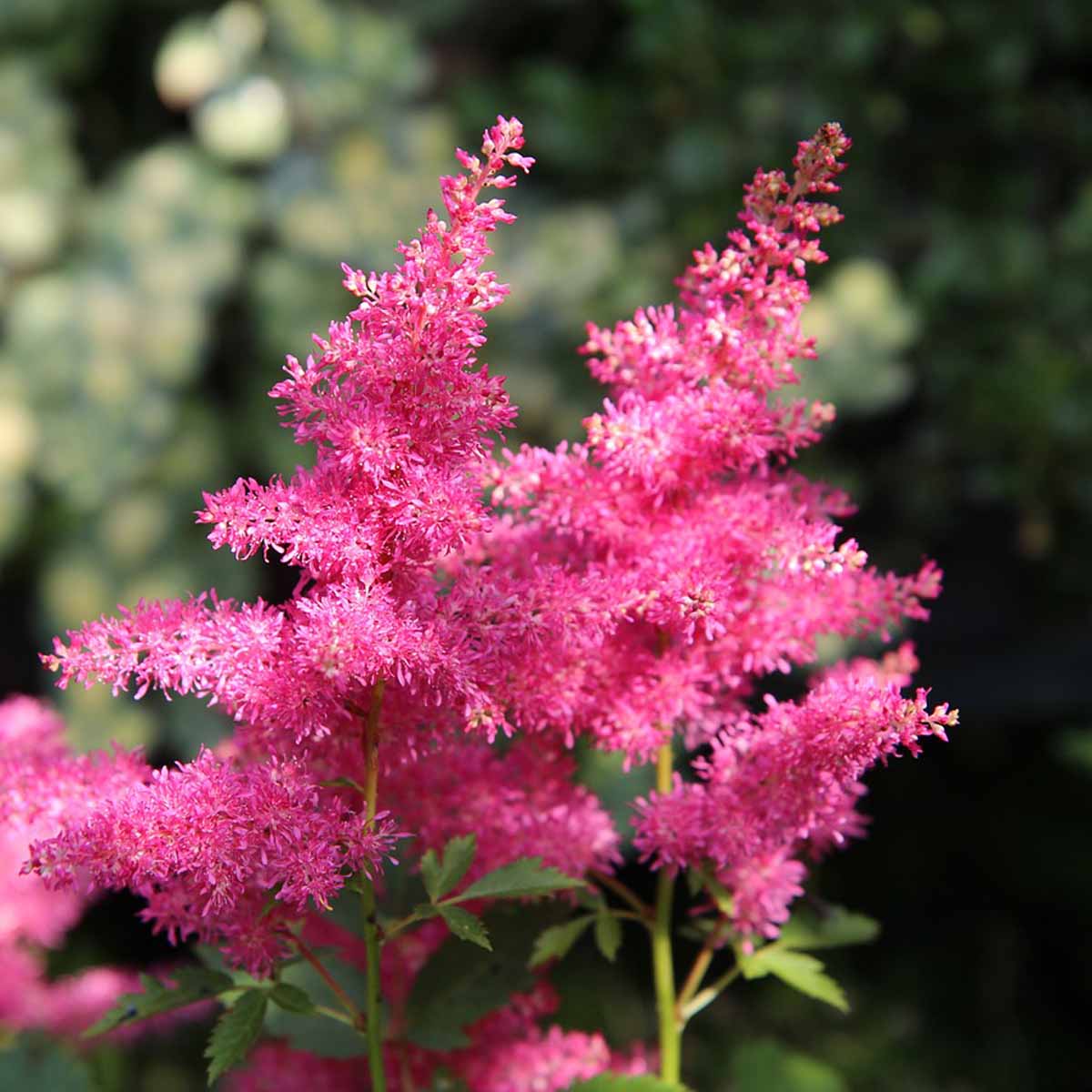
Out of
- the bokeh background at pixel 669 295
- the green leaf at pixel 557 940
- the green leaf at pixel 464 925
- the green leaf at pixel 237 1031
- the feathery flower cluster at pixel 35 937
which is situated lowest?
the green leaf at pixel 237 1031

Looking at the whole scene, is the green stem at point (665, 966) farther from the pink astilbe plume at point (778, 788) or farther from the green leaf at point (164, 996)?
the green leaf at point (164, 996)

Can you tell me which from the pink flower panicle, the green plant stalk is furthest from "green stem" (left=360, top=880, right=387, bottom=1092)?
the pink flower panicle

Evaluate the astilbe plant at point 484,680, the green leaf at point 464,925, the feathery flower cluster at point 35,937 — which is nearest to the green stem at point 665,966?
the astilbe plant at point 484,680

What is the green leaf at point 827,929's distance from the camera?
1.89 feet

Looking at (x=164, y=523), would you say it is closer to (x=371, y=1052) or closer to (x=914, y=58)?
(x=914, y=58)

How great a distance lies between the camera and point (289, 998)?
19.3 inches

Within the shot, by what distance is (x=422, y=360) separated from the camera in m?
0.43

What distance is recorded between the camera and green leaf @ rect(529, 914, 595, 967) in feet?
1.72

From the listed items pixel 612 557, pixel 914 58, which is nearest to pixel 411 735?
pixel 612 557

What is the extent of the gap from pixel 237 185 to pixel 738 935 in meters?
1.44

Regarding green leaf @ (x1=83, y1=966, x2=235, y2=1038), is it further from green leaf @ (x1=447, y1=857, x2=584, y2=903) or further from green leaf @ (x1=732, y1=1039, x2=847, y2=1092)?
green leaf @ (x1=732, y1=1039, x2=847, y2=1092)

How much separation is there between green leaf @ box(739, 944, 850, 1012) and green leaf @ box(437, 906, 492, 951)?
134mm

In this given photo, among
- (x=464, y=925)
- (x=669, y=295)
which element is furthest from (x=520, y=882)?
(x=669, y=295)

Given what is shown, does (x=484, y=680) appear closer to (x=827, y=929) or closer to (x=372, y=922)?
(x=372, y=922)
